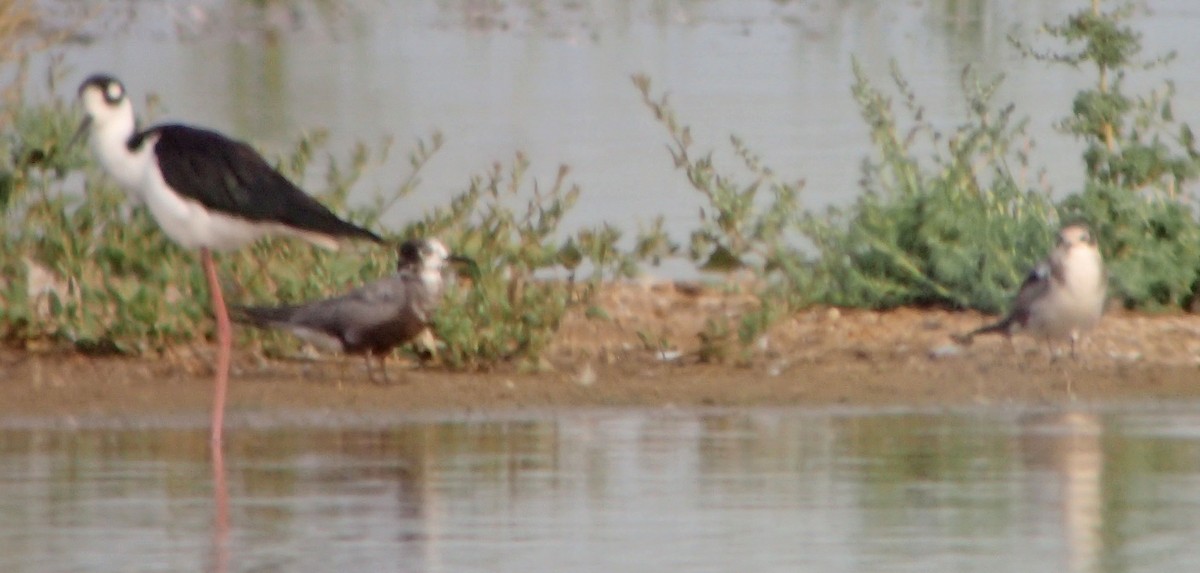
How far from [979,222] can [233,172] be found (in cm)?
329

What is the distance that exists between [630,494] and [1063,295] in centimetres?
305

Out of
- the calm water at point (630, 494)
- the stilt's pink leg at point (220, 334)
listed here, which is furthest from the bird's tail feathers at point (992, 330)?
the stilt's pink leg at point (220, 334)

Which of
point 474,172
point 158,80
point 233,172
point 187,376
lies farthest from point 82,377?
point 158,80

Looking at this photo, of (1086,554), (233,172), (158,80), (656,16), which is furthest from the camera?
(656,16)

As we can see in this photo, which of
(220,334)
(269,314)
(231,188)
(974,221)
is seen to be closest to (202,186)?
(231,188)

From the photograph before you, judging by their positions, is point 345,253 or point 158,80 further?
point 158,80

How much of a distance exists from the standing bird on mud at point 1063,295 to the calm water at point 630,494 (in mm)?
962

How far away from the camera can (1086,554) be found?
21.4ft

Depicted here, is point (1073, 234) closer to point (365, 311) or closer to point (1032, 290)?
point (1032, 290)

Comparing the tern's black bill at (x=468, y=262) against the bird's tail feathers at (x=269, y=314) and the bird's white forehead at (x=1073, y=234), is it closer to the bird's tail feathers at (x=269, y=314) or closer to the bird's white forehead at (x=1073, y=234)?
the bird's tail feathers at (x=269, y=314)

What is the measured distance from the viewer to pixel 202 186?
30.5 ft

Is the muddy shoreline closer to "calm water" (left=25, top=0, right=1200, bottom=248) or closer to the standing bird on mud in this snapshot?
the standing bird on mud

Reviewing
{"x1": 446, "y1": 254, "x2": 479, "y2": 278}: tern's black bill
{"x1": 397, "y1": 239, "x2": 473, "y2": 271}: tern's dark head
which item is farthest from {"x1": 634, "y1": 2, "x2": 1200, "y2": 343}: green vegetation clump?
{"x1": 397, "y1": 239, "x2": 473, "y2": 271}: tern's dark head

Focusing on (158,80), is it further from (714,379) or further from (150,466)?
(150,466)
